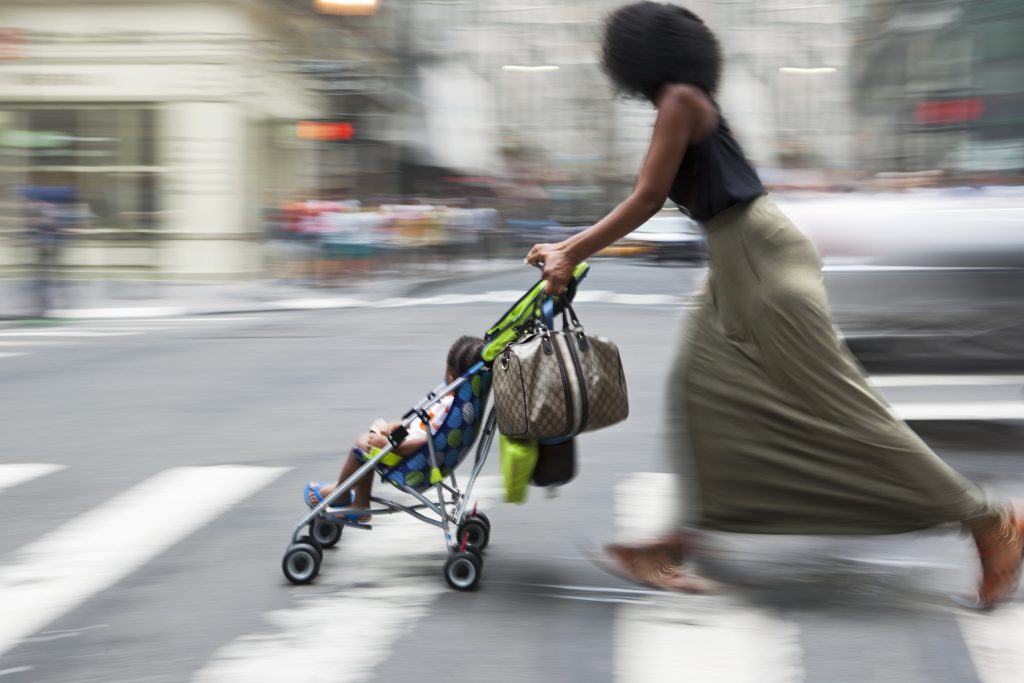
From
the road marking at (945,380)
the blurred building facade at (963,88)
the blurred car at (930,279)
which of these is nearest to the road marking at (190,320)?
the blurred building facade at (963,88)

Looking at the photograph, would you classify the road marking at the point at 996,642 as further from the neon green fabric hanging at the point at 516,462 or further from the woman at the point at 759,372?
the neon green fabric hanging at the point at 516,462

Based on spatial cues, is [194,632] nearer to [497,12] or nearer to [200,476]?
[200,476]

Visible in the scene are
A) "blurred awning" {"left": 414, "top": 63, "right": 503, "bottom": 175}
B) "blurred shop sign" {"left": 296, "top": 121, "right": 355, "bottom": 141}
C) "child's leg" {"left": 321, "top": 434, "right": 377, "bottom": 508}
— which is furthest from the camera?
"blurred awning" {"left": 414, "top": 63, "right": 503, "bottom": 175}

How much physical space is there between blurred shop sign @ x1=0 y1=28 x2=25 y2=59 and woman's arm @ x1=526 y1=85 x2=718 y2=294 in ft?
72.9

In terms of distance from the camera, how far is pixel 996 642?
3.77 metres

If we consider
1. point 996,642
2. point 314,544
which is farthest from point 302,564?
point 996,642

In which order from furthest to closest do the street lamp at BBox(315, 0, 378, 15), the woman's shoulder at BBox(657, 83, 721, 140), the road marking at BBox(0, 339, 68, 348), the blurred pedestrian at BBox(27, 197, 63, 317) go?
the street lamp at BBox(315, 0, 378, 15) → the blurred pedestrian at BBox(27, 197, 63, 317) → the road marking at BBox(0, 339, 68, 348) → the woman's shoulder at BBox(657, 83, 721, 140)

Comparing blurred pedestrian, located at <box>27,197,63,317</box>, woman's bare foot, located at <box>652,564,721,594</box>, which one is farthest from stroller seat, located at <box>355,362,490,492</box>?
blurred pedestrian, located at <box>27,197,63,317</box>

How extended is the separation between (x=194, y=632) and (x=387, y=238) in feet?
69.7

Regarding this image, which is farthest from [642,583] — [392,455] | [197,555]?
[197,555]

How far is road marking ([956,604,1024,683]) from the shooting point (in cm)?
355

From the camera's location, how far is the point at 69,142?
79.6ft

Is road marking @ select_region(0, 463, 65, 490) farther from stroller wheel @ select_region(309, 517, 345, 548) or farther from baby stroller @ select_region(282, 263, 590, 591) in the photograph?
baby stroller @ select_region(282, 263, 590, 591)

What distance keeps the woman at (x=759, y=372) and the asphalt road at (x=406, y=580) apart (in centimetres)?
31
